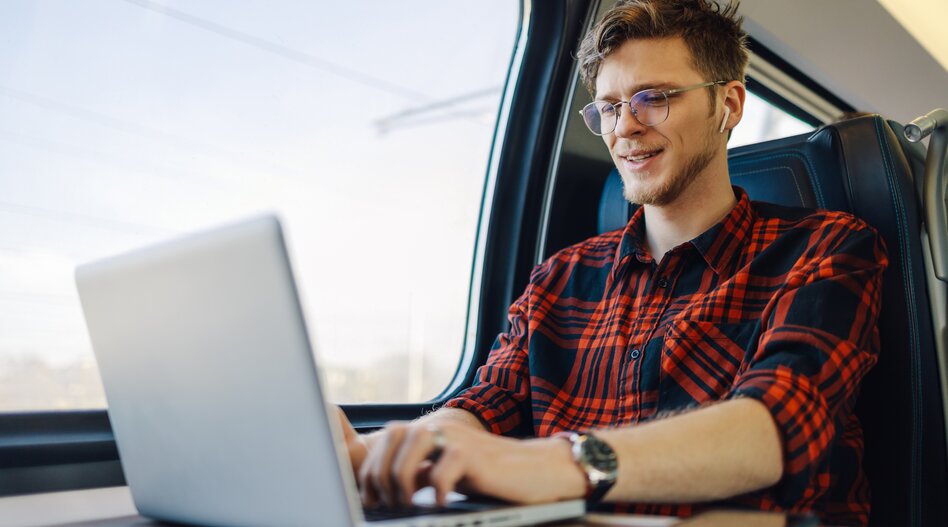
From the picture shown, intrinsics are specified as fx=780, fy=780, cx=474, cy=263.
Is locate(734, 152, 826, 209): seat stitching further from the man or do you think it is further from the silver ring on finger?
the silver ring on finger

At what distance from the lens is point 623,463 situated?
753mm

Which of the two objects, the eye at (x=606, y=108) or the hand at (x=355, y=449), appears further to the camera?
the eye at (x=606, y=108)

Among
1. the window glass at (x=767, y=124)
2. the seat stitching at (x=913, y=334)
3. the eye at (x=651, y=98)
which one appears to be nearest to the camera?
the seat stitching at (x=913, y=334)

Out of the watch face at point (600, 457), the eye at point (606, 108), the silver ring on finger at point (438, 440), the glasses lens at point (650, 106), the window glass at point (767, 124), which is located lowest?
the watch face at point (600, 457)

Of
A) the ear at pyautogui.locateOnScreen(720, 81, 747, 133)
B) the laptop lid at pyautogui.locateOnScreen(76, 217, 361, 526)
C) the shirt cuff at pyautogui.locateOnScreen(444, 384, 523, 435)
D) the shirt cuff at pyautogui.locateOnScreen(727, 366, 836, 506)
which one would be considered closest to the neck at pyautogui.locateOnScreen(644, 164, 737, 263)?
the ear at pyautogui.locateOnScreen(720, 81, 747, 133)

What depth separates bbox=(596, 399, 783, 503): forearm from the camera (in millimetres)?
767

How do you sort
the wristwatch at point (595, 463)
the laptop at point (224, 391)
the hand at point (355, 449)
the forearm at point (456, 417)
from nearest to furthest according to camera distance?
1. the laptop at point (224, 391)
2. the wristwatch at point (595, 463)
3. the hand at point (355, 449)
4. the forearm at point (456, 417)

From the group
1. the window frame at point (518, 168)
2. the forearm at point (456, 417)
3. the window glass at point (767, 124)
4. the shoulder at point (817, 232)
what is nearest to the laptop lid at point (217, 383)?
the forearm at point (456, 417)

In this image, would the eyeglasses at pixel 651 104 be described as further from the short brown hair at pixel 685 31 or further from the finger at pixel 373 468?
the finger at pixel 373 468

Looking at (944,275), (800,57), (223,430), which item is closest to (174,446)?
(223,430)

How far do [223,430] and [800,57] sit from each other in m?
2.72

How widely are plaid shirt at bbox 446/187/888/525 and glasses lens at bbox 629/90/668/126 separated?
0.65 feet

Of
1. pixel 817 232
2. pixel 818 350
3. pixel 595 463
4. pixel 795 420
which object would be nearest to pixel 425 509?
pixel 595 463

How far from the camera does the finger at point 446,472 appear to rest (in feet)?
2.06
